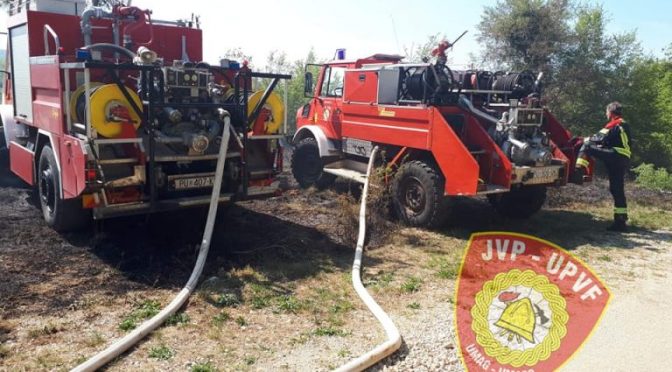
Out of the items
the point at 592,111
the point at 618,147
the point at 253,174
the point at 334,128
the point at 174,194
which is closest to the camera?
the point at 174,194

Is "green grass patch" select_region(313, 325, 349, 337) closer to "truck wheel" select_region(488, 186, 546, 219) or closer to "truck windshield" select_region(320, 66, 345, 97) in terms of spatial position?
"truck wheel" select_region(488, 186, 546, 219)

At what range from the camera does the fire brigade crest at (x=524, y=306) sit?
3.94 meters

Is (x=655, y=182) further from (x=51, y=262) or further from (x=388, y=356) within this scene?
(x=51, y=262)

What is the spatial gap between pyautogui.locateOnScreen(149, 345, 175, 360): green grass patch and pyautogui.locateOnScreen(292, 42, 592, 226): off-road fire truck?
164 inches

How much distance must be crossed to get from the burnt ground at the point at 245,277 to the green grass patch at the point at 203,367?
0.04 m

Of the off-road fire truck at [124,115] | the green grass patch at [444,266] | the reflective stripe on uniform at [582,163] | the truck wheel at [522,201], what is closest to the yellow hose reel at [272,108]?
the off-road fire truck at [124,115]

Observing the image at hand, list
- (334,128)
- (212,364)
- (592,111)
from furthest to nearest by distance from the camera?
(592,111)
(334,128)
(212,364)

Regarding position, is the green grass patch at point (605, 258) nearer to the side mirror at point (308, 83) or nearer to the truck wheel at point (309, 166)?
Answer: the truck wheel at point (309, 166)

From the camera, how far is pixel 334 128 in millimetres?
9250

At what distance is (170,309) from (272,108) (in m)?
3.05

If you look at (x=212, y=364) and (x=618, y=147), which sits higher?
(x=618, y=147)

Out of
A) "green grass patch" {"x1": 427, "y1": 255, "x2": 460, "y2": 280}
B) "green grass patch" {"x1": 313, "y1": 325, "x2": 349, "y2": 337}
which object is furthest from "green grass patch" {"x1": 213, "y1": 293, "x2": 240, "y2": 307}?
"green grass patch" {"x1": 427, "y1": 255, "x2": 460, "y2": 280}

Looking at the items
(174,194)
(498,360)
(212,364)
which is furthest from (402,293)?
(174,194)

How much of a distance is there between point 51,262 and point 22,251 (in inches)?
21.2
